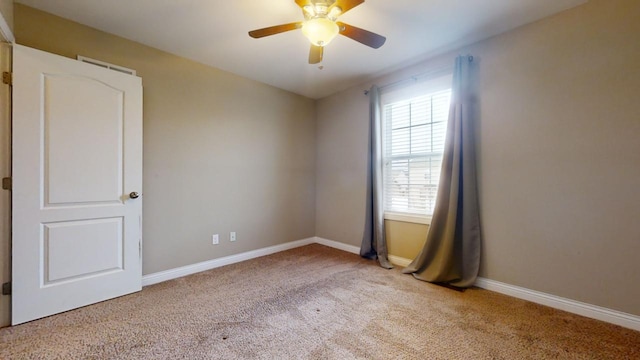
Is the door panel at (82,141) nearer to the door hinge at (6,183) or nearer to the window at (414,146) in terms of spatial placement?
the door hinge at (6,183)

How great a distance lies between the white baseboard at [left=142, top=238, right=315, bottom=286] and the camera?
2658mm

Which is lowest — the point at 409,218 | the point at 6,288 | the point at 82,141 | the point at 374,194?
the point at 6,288

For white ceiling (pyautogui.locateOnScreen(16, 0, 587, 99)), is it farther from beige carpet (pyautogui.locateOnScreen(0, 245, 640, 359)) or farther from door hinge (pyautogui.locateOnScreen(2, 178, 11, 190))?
beige carpet (pyautogui.locateOnScreen(0, 245, 640, 359))

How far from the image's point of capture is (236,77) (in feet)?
10.9

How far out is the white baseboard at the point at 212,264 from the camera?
266cm

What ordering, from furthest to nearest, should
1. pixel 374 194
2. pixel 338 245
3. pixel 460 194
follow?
pixel 338 245
pixel 374 194
pixel 460 194

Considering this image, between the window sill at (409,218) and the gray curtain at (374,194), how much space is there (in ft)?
0.31

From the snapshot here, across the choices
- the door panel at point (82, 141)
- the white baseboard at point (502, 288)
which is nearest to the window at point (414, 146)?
the white baseboard at point (502, 288)

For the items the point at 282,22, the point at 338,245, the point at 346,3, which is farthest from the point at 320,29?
the point at 338,245

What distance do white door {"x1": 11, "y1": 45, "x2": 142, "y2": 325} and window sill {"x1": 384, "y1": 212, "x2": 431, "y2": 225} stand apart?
8.97 feet

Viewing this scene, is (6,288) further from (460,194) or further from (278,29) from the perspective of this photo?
(460,194)

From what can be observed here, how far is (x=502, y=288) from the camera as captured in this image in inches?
95.6

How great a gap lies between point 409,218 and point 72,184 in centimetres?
326

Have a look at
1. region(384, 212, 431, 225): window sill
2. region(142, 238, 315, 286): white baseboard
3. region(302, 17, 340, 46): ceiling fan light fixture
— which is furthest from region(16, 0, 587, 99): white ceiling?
region(142, 238, 315, 286): white baseboard
